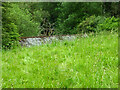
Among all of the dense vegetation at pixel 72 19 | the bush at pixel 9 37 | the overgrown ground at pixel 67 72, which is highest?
the dense vegetation at pixel 72 19

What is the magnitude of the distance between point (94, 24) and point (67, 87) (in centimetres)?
1340

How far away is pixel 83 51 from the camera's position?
6000mm

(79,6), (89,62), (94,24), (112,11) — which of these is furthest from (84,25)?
(89,62)

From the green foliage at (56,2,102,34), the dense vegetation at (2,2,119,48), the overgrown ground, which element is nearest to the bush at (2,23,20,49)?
the dense vegetation at (2,2,119,48)

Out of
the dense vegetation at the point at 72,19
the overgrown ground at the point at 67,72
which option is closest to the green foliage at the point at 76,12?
the dense vegetation at the point at 72,19

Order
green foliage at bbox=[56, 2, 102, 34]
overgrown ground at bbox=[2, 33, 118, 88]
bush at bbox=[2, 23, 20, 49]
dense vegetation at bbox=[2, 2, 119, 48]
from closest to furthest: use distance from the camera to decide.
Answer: overgrown ground at bbox=[2, 33, 118, 88]
bush at bbox=[2, 23, 20, 49]
dense vegetation at bbox=[2, 2, 119, 48]
green foliage at bbox=[56, 2, 102, 34]

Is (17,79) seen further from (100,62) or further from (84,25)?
(84,25)

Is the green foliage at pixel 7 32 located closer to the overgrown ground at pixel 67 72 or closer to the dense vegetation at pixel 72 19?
the dense vegetation at pixel 72 19

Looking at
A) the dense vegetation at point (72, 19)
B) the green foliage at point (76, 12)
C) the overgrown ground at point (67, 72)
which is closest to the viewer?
the overgrown ground at point (67, 72)

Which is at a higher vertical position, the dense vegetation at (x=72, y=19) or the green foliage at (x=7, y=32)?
the dense vegetation at (x=72, y=19)

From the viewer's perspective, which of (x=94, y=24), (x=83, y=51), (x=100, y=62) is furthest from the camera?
(x=94, y=24)

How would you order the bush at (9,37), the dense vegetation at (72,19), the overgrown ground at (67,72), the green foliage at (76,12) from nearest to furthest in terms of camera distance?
1. the overgrown ground at (67,72)
2. the bush at (9,37)
3. the dense vegetation at (72,19)
4. the green foliage at (76,12)

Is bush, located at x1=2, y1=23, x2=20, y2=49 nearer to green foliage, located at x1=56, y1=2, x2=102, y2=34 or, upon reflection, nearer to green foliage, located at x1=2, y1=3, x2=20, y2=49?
green foliage, located at x1=2, y1=3, x2=20, y2=49

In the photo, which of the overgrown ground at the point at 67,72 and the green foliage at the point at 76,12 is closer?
the overgrown ground at the point at 67,72
